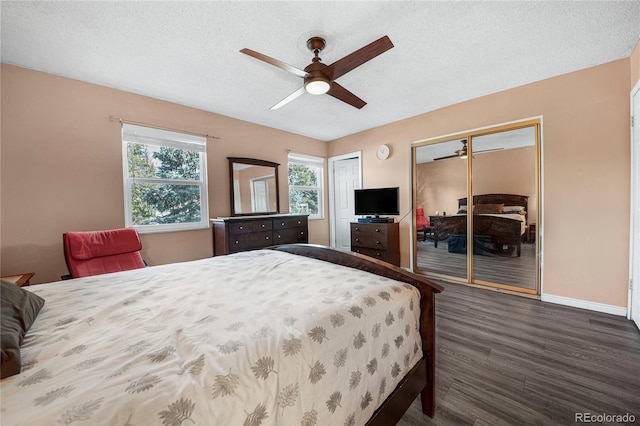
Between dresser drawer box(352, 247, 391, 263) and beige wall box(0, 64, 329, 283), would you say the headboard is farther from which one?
beige wall box(0, 64, 329, 283)

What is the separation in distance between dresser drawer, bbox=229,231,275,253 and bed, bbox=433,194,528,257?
2.87 meters

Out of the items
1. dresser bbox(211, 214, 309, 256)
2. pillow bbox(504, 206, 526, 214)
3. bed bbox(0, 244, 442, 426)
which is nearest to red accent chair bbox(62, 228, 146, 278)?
bed bbox(0, 244, 442, 426)

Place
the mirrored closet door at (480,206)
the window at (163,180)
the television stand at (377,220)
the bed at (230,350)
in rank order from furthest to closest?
the television stand at (377,220) < the mirrored closet door at (480,206) < the window at (163,180) < the bed at (230,350)

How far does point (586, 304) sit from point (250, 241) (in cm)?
402

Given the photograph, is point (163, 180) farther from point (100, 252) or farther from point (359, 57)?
point (359, 57)

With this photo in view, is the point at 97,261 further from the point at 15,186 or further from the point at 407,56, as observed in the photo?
the point at 407,56

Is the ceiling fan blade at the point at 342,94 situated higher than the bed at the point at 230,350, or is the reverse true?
the ceiling fan blade at the point at 342,94

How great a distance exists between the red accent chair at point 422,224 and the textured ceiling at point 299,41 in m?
1.83

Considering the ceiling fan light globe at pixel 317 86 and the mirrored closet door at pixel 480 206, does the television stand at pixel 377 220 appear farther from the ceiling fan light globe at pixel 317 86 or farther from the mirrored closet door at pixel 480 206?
the ceiling fan light globe at pixel 317 86

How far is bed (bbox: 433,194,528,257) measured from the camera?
317 cm

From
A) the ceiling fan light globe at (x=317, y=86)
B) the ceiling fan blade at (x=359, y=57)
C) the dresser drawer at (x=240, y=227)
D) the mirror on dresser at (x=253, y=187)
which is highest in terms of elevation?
the ceiling fan blade at (x=359, y=57)

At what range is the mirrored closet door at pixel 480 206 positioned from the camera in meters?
3.06

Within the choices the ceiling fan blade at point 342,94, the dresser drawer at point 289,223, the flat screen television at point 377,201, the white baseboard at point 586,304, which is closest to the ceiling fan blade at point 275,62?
the ceiling fan blade at point 342,94

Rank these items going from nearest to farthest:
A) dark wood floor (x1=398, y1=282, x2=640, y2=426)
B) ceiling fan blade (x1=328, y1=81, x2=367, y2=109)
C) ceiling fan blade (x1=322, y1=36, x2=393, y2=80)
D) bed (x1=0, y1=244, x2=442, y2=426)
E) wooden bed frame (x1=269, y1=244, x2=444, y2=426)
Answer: bed (x1=0, y1=244, x2=442, y2=426)
wooden bed frame (x1=269, y1=244, x2=444, y2=426)
dark wood floor (x1=398, y1=282, x2=640, y2=426)
ceiling fan blade (x1=322, y1=36, x2=393, y2=80)
ceiling fan blade (x1=328, y1=81, x2=367, y2=109)
